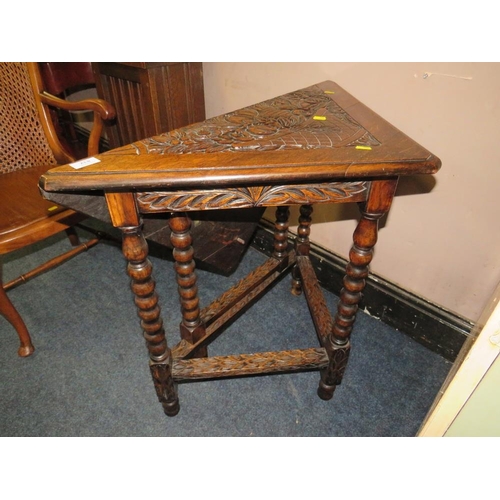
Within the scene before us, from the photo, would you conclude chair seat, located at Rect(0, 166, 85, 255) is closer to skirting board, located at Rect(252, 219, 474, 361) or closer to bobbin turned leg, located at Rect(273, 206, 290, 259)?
bobbin turned leg, located at Rect(273, 206, 290, 259)

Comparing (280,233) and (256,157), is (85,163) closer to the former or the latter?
(256,157)

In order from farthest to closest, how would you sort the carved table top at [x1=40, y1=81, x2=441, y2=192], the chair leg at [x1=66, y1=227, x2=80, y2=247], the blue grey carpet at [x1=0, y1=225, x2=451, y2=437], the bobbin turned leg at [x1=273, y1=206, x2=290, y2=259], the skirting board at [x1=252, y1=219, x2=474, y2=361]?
the chair leg at [x1=66, y1=227, x2=80, y2=247] → the bobbin turned leg at [x1=273, y1=206, x2=290, y2=259] → the skirting board at [x1=252, y1=219, x2=474, y2=361] → the blue grey carpet at [x1=0, y1=225, x2=451, y2=437] → the carved table top at [x1=40, y1=81, x2=441, y2=192]

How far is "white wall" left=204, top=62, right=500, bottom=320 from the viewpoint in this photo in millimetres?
1147

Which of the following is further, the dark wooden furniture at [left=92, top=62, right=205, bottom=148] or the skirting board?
the dark wooden furniture at [left=92, top=62, right=205, bottom=148]

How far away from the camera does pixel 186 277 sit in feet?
3.88

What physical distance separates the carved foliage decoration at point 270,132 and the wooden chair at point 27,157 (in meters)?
0.59

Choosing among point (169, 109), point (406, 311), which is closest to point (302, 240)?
point (406, 311)

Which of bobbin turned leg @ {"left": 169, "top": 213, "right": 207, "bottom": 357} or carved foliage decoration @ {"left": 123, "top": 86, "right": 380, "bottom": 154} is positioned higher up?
carved foliage decoration @ {"left": 123, "top": 86, "right": 380, "bottom": 154}

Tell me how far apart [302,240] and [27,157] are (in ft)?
4.54

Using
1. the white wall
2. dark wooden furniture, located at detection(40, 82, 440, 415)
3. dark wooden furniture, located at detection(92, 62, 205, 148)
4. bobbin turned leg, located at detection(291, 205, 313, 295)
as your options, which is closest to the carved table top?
dark wooden furniture, located at detection(40, 82, 440, 415)

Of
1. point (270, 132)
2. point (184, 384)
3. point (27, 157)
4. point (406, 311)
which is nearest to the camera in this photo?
point (270, 132)

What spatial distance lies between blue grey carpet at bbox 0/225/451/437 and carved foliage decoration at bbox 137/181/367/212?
86cm

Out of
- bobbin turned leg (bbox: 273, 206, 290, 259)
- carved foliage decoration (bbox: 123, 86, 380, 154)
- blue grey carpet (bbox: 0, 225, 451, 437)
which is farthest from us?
bobbin turned leg (bbox: 273, 206, 290, 259)

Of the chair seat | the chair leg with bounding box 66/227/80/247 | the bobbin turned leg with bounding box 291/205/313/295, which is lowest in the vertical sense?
the chair leg with bounding box 66/227/80/247
